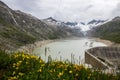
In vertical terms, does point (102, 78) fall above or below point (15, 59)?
below

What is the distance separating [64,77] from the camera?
7289mm

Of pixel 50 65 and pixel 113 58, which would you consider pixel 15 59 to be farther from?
pixel 113 58

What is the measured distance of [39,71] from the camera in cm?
766

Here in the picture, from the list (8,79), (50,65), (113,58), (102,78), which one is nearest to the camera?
(8,79)

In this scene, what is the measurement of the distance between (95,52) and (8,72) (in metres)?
69.5

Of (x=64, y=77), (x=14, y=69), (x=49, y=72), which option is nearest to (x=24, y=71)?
(x=14, y=69)

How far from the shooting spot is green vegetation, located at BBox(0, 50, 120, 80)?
23.8 ft

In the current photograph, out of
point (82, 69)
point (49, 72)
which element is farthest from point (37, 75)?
point (82, 69)

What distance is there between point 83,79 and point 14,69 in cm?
203

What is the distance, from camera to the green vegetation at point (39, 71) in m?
7.25

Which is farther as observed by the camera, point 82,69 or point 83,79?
point 82,69

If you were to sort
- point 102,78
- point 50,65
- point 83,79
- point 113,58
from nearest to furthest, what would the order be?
point 83,79, point 102,78, point 50,65, point 113,58

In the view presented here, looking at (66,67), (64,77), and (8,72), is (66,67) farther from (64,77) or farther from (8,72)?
(8,72)

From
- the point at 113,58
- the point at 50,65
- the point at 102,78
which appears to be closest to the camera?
the point at 102,78
